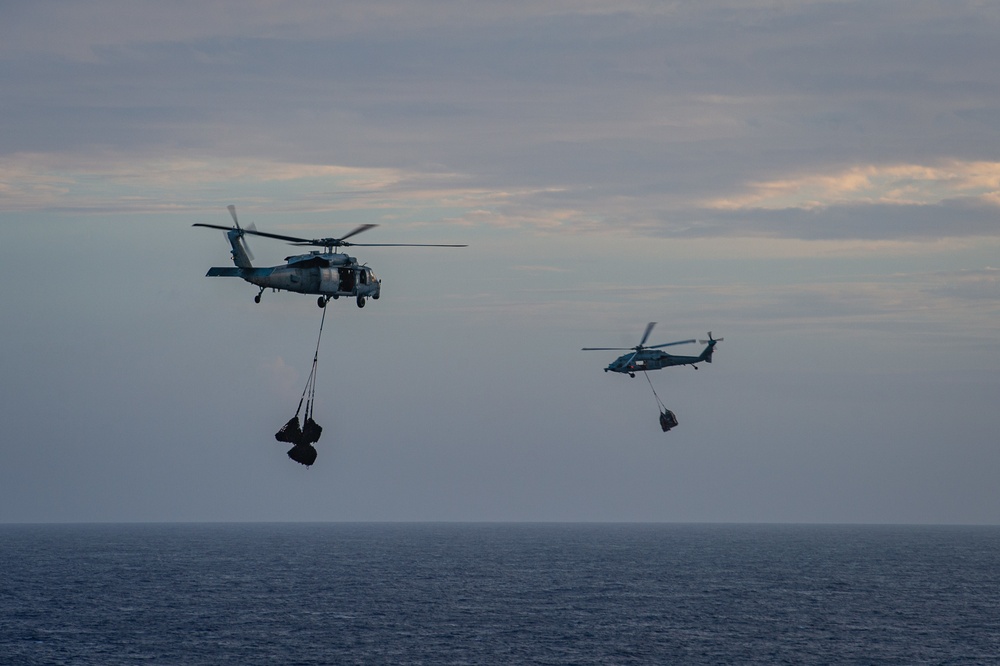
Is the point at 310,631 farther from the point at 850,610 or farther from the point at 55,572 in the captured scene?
the point at 55,572

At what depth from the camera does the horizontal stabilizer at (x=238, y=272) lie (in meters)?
52.2

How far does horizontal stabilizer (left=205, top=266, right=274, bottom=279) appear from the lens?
52.2m

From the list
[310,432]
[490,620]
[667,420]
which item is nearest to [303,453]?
[310,432]

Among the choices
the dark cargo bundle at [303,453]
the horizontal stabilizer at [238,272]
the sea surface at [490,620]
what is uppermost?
the horizontal stabilizer at [238,272]

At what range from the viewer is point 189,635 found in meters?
113

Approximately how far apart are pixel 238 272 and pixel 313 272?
151 inches

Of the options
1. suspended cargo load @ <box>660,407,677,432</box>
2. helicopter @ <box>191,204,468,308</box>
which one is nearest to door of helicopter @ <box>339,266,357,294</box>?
helicopter @ <box>191,204,468,308</box>

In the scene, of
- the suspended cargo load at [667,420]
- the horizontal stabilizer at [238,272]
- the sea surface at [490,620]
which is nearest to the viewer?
the horizontal stabilizer at [238,272]

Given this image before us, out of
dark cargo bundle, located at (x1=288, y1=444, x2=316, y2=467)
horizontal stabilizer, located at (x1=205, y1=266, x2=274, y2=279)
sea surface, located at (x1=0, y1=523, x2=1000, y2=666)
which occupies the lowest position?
sea surface, located at (x1=0, y1=523, x2=1000, y2=666)

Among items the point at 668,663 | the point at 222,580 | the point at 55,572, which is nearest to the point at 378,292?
the point at 668,663

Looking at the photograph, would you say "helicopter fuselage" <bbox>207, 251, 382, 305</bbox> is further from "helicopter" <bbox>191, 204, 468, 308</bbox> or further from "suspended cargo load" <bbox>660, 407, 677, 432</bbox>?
"suspended cargo load" <bbox>660, 407, 677, 432</bbox>

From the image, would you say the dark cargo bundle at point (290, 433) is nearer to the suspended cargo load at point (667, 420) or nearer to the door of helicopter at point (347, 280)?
the door of helicopter at point (347, 280)

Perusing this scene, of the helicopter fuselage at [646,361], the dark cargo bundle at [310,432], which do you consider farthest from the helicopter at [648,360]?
the dark cargo bundle at [310,432]

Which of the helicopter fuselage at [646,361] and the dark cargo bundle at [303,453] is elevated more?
the helicopter fuselage at [646,361]
